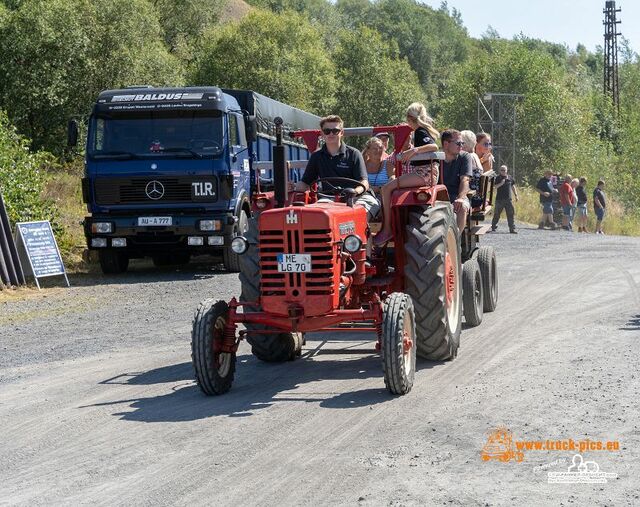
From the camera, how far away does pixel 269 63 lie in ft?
180

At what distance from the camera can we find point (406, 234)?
9.55 metres

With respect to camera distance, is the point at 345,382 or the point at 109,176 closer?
the point at 345,382

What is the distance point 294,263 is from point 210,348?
0.92 metres

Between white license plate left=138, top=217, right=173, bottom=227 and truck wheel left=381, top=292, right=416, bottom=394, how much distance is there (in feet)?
34.7

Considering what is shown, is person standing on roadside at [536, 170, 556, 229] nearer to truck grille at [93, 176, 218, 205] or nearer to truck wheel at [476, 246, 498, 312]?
truck grille at [93, 176, 218, 205]

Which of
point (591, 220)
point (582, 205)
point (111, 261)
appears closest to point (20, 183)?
point (111, 261)

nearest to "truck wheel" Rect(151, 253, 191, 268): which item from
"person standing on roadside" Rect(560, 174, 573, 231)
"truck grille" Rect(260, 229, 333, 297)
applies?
"truck grille" Rect(260, 229, 333, 297)

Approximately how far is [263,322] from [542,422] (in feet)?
7.84

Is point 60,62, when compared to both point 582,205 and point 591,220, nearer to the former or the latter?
point 582,205

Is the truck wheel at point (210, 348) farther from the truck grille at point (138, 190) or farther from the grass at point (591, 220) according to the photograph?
the grass at point (591, 220)

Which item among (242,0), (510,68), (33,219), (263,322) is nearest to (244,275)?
(263,322)

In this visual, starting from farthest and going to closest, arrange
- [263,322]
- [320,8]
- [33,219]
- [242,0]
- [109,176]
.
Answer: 1. [320,8]
2. [242,0]
3. [33,219]
4. [109,176]
5. [263,322]

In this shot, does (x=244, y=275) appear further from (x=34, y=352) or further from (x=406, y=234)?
(x=34, y=352)

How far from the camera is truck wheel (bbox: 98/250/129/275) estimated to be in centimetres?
1912
